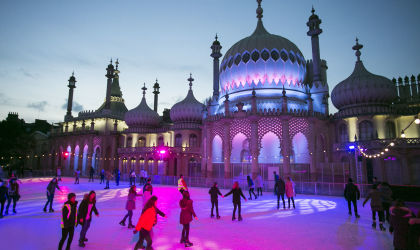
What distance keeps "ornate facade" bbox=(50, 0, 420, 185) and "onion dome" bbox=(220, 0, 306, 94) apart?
12cm

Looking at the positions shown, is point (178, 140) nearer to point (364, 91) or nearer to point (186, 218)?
point (364, 91)

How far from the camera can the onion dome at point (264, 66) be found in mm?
31094

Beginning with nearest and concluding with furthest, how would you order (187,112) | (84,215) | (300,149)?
(84,215) → (300,149) → (187,112)

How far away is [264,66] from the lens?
3120 centimetres

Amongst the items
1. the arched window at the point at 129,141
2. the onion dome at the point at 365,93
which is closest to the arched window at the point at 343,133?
the onion dome at the point at 365,93

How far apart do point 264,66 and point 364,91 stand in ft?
35.9

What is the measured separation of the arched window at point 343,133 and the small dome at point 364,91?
220 cm

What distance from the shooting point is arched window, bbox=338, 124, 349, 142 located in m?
27.5

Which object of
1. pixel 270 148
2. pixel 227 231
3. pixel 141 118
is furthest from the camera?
pixel 141 118

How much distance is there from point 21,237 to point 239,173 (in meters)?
22.3

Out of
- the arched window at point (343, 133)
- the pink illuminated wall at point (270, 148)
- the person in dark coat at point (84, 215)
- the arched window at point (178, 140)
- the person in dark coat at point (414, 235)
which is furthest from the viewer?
the arched window at point (178, 140)

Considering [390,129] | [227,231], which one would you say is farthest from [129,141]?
[227,231]

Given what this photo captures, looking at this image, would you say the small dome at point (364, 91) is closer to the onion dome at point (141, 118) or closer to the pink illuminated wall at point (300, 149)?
the pink illuminated wall at point (300, 149)

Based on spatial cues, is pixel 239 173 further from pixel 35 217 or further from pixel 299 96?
pixel 35 217
